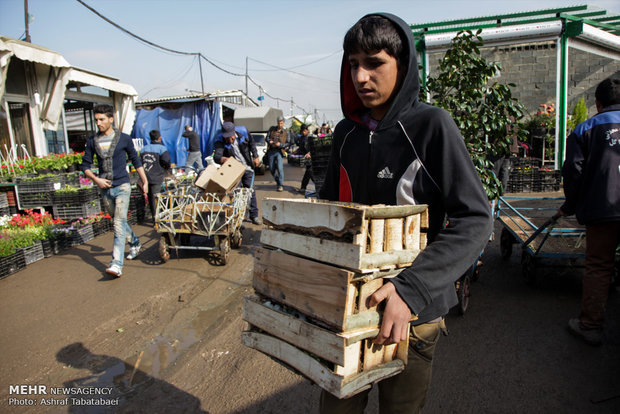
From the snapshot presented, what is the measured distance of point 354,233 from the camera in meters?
1.39

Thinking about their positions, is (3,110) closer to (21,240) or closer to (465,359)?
(21,240)

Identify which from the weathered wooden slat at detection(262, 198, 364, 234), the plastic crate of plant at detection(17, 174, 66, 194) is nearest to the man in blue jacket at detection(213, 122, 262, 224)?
the plastic crate of plant at detection(17, 174, 66, 194)

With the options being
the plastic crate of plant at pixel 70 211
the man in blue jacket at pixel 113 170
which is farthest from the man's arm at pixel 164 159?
the man in blue jacket at pixel 113 170

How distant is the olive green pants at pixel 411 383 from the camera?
1.63m

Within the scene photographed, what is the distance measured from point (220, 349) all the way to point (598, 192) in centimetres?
390

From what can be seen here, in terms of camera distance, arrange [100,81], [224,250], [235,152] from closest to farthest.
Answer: [224,250] < [235,152] < [100,81]

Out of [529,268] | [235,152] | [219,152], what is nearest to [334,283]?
[529,268]

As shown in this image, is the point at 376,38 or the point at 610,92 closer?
the point at 376,38

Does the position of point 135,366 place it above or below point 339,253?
below

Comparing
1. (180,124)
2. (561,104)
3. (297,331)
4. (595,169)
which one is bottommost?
(297,331)

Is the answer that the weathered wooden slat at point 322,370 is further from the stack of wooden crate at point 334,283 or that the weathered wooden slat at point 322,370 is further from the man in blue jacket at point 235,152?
the man in blue jacket at point 235,152

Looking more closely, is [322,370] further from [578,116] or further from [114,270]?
[578,116]

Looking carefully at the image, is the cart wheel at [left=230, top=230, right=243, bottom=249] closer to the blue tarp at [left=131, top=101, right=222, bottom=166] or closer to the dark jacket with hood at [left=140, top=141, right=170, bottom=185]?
the dark jacket with hood at [left=140, top=141, right=170, bottom=185]

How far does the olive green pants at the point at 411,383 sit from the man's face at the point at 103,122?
547 centimetres
